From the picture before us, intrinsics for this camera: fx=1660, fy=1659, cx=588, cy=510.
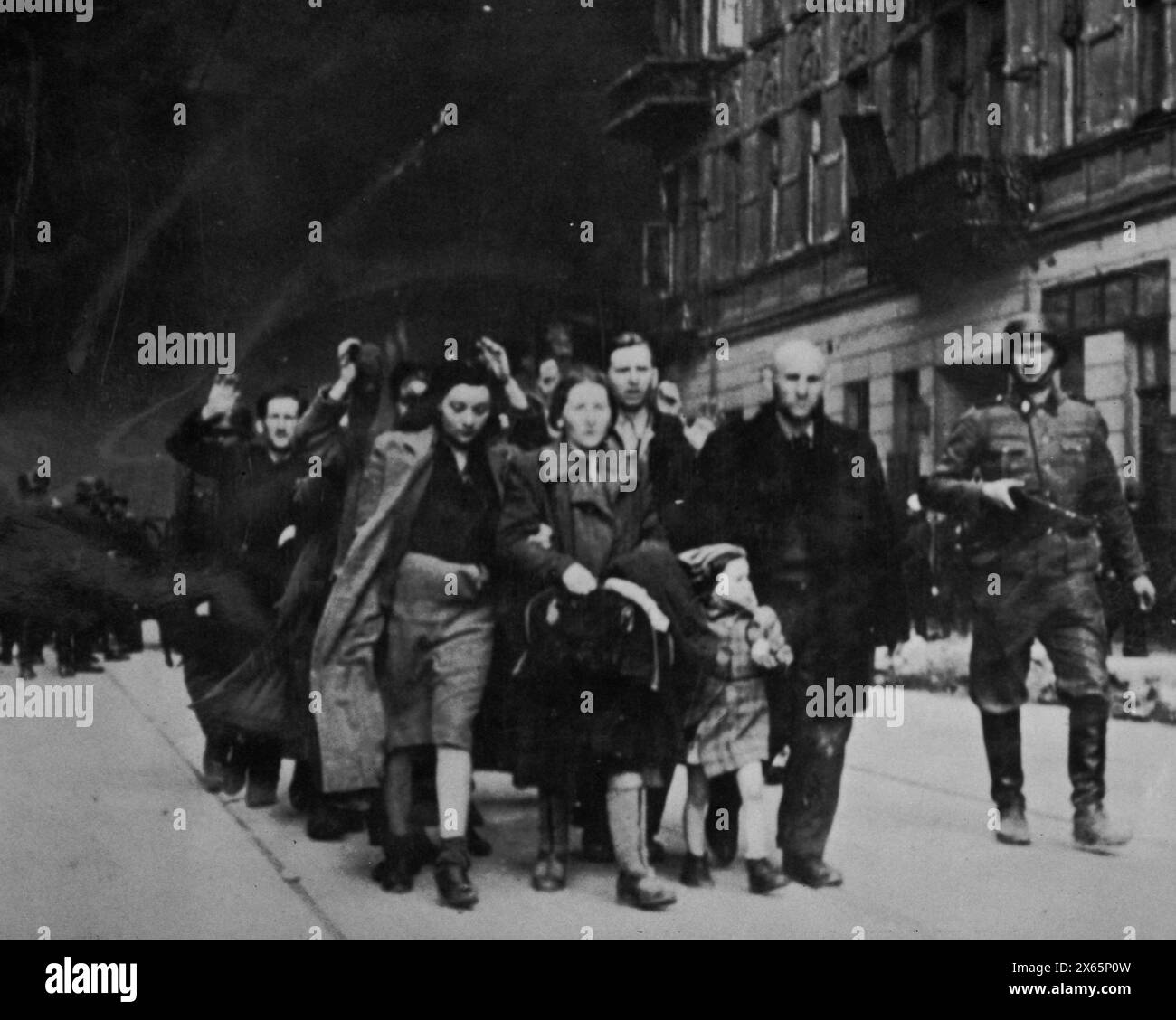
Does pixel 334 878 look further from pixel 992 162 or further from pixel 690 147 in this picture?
pixel 992 162

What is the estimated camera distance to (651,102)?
6895mm

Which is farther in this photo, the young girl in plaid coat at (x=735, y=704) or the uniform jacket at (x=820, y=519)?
the uniform jacket at (x=820, y=519)

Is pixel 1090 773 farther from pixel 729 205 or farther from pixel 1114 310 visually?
pixel 729 205

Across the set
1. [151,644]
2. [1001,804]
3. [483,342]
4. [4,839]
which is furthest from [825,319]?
[4,839]

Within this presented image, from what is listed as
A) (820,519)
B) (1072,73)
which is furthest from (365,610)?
(1072,73)

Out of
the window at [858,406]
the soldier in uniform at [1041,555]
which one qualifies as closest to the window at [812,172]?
the window at [858,406]

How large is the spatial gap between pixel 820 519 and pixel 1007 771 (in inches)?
52.6

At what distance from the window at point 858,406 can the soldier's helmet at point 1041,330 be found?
645mm

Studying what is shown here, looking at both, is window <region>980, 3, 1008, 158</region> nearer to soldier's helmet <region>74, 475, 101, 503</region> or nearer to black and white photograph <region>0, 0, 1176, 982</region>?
black and white photograph <region>0, 0, 1176, 982</region>

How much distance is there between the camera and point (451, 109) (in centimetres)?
693

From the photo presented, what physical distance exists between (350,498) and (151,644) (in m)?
1.37

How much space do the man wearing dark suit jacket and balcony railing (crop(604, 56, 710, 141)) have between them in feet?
4.86

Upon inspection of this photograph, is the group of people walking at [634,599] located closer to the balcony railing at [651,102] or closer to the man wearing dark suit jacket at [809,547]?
the man wearing dark suit jacket at [809,547]

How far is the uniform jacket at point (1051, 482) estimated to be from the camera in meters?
6.26
